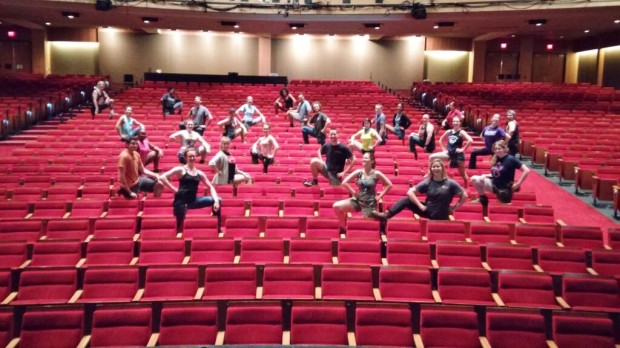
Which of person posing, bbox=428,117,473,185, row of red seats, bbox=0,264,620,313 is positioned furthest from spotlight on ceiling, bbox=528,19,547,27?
row of red seats, bbox=0,264,620,313

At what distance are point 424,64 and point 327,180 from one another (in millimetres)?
17758

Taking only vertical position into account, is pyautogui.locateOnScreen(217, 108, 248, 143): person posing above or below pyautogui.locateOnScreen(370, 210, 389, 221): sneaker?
above

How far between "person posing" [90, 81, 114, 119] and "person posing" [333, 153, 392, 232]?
8384 mm

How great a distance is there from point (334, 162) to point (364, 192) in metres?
1.40

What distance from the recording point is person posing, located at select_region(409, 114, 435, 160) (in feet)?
31.5

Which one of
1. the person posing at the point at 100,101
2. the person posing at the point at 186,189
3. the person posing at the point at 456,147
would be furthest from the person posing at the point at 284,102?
the person posing at the point at 186,189

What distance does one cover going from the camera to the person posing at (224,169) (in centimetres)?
745

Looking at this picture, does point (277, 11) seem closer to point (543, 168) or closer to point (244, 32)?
point (244, 32)

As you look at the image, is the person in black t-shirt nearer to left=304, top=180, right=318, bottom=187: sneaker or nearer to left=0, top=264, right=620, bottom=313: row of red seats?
left=304, top=180, right=318, bottom=187: sneaker

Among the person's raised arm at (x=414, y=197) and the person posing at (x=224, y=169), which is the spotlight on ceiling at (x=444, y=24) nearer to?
the person posing at (x=224, y=169)

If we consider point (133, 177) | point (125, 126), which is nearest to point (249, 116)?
point (125, 126)

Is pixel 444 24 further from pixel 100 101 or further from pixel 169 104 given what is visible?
pixel 100 101

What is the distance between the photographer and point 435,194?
5.94 meters

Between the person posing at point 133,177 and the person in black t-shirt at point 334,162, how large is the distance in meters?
2.27
